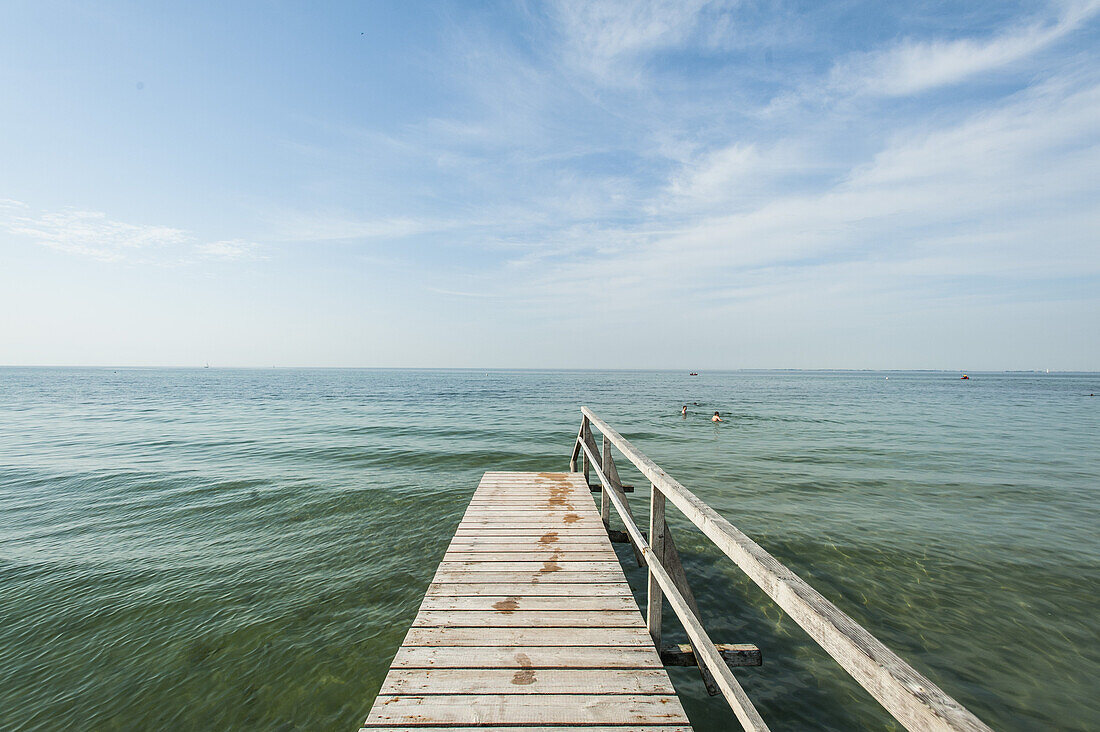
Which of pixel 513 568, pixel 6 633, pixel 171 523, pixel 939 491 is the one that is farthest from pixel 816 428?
pixel 6 633

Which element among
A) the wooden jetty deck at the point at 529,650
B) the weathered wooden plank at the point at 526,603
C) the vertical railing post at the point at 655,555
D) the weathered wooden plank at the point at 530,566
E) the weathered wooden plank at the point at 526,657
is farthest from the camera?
the weathered wooden plank at the point at 530,566

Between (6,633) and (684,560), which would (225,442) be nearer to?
(6,633)

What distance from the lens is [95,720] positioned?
145 inches

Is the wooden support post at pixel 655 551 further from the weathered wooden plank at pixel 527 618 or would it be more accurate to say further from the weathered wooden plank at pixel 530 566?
the weathered wooden plank at pixel 530 566

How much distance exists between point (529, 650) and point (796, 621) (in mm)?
2013

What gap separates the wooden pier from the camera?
157cm

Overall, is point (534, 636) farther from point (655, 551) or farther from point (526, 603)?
Answer: point (655, 551)

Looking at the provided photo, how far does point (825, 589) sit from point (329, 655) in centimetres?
561

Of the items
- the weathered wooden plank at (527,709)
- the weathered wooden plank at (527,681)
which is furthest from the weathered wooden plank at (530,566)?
the weathered wooden plank at (527,709)

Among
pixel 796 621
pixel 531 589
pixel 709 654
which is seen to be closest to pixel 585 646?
pixel 531 589

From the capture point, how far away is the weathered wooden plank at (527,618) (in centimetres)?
347

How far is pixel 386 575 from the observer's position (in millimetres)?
5980

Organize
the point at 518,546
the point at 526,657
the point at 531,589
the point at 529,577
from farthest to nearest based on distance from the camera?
the point at 518,546 < the point at 529,577 < the point at 531,589 < the point at 526,657

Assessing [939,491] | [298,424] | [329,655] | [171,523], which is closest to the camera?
[329,655]
